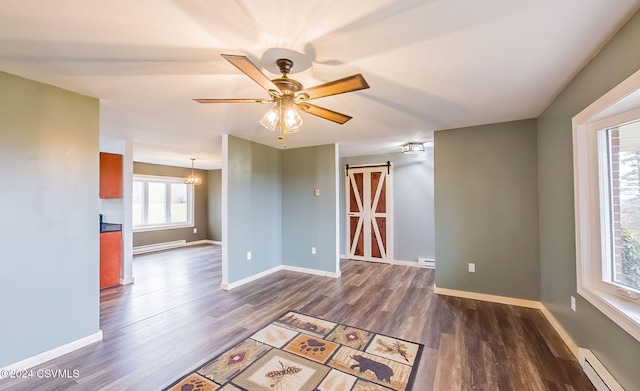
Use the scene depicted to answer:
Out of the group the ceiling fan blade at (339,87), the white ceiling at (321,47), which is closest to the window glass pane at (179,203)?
the white ceiling at (321,47)

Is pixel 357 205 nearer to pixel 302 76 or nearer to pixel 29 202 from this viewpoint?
pixel 302 76

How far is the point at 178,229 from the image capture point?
7496mm

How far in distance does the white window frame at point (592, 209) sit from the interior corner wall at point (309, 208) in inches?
123

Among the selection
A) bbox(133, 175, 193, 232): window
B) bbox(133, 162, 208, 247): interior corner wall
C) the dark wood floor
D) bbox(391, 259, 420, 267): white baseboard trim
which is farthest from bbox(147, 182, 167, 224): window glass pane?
bbox(391, 259, 420, 267): white baseboard trim

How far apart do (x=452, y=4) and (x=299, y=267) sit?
443 cm

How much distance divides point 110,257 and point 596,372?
5.85 metres

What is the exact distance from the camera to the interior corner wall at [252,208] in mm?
4039

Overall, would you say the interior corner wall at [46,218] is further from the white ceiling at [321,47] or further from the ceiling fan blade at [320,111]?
the ceiling fan blade at [320,111]

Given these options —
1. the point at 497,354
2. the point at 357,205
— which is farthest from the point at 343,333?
the point at 357,205

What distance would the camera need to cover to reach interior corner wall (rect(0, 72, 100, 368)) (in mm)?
2023

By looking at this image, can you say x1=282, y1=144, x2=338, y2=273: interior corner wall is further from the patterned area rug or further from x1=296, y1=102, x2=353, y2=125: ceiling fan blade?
x1=296, y1=102, x2=353, y2=125: ceiling fan blade

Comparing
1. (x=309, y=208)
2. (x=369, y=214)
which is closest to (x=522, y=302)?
(x=369, y=214)

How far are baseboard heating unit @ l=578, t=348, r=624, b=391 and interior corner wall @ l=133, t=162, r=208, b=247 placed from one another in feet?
26.5

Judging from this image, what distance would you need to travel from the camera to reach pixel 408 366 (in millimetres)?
2096
